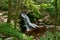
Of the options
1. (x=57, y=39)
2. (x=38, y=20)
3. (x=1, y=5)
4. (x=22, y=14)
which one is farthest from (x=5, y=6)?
(x=57, y=39)

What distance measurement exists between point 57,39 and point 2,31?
6.73 feet

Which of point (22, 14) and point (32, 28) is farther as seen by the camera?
point (22, 14)

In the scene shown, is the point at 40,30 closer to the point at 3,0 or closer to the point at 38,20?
the point at 38,20

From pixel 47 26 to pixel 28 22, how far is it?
3.62 feet

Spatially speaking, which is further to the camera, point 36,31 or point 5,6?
point 5,6

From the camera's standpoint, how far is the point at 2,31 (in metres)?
6.93

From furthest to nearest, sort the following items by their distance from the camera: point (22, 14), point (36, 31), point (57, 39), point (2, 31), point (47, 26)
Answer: point (22, 14)
point (47, 26)
point (36, 31)
point (2, 31)
point (57, 39)

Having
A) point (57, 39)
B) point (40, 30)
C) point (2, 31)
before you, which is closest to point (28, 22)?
point (40, 30)

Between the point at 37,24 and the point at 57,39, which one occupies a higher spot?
the point at 57,39

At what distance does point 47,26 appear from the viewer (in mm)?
11516

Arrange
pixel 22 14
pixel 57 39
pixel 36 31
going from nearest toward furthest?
pixel 57 39 → pixel 36 31 → pixel 22 14

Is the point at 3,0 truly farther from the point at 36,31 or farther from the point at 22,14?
the point at 36,31

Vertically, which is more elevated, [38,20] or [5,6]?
[5,6]

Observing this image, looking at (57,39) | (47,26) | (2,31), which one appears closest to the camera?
(57,39)
